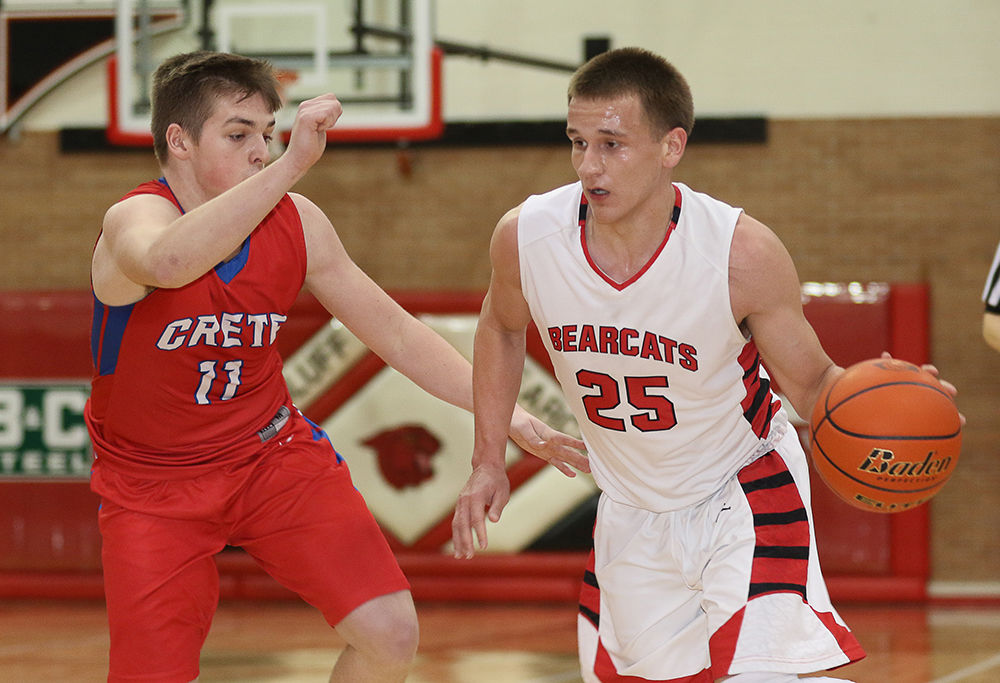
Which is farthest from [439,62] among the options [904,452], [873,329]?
[904,452]

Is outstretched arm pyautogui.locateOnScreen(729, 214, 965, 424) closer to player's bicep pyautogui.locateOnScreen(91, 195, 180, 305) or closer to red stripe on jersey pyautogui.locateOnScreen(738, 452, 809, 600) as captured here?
red stripe on jersey pyautogui.locateOnScreen(738, 452, 809, 600)

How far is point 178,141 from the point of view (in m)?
3.17

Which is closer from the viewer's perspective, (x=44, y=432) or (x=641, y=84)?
(x=641, y=84)

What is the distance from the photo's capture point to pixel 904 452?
9.09 ft

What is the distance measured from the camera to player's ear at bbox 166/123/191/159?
316 cm

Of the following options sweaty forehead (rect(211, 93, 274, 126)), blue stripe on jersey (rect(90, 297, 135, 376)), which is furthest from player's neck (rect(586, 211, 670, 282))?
blue stripe on jersey (rect(90, 297, 135, 376))

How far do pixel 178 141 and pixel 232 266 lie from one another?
1.23 feet

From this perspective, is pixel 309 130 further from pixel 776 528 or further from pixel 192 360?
pixel 776 528

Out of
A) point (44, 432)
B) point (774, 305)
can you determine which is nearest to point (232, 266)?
point (774, 305)

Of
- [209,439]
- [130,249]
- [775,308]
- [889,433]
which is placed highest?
[130,249]

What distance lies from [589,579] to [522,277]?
32.2 inches

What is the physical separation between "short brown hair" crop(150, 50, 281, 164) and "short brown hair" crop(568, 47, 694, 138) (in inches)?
34.0

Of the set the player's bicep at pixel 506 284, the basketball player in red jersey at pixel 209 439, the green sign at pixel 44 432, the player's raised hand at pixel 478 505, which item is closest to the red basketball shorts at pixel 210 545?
the basketball player in red jersey at pixel 209 439

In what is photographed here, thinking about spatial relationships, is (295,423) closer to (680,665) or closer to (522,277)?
(522,277)
